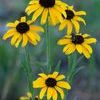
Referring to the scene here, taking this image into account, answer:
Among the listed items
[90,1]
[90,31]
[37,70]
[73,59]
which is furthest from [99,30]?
[73,59]

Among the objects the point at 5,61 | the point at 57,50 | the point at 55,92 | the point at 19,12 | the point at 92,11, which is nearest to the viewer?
the point at 55,92

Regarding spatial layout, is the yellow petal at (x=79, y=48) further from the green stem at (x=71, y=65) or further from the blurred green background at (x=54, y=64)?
the blurred green background at (x=54, y=64)

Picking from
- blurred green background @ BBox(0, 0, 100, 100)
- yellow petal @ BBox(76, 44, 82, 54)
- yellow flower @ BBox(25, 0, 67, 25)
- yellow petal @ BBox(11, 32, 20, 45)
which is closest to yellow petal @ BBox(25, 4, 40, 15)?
yellow flower @ BBox(25, 0, 67, 25)

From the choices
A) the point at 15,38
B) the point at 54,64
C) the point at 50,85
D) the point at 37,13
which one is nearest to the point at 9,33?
the point at 15,38

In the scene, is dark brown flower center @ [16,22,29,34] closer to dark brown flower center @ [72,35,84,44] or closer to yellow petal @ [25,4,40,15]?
yellow petal @ [25,4,40,15]

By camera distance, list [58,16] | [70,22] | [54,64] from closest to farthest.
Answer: [58,16]
[70,22]
[54,64]

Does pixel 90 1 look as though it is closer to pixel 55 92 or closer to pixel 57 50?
pixel 57 50

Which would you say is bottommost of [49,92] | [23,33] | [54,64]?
[49,92]

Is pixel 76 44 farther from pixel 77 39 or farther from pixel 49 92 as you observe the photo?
pixel 49 92
